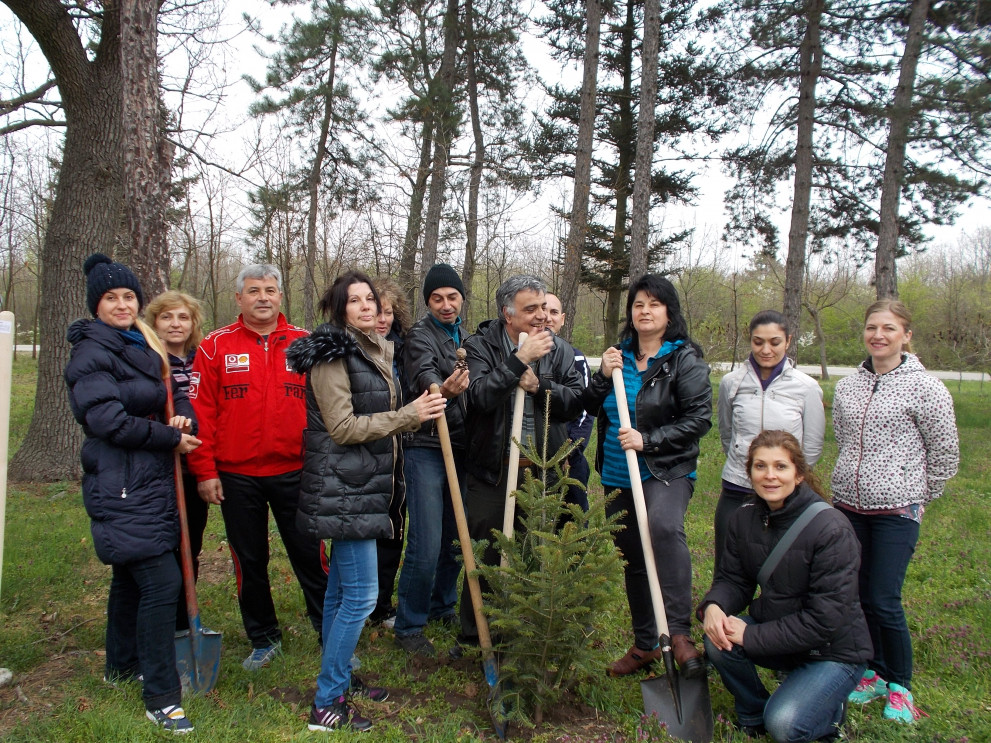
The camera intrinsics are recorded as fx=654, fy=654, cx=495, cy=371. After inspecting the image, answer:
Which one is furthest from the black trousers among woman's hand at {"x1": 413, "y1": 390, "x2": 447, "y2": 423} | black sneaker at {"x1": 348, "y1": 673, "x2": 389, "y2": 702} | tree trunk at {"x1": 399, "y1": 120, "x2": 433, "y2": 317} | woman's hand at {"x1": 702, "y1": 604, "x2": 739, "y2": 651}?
tree trunk at {"x1": 399, "y1": 120, "x2": 433, "y2": 317}

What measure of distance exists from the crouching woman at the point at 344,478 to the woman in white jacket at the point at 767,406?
1.79m

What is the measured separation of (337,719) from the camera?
3.05 metres

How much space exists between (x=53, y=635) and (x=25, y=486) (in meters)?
4.17

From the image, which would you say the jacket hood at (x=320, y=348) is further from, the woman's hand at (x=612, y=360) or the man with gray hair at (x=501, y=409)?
the woman's hand at (x=612, y=360)

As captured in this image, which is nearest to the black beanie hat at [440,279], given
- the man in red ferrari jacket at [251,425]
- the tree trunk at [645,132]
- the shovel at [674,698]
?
the man in red ferrari jacket at [251,425]

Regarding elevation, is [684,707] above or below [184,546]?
below

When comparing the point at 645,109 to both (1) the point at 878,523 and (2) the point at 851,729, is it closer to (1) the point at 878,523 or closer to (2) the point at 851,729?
(1) the point at 878,523

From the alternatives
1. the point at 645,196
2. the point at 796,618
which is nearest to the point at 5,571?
the point at 796,618

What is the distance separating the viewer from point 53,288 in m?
7.60

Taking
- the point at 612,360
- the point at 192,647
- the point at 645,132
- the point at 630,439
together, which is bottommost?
the point at 192,647

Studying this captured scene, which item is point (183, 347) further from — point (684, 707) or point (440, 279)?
point (684, 707)

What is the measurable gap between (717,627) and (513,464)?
126 cm

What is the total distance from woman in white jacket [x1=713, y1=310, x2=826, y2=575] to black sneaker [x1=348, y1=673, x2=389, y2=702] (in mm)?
2037

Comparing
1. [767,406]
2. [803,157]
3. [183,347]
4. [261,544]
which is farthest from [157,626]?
[803,157]
